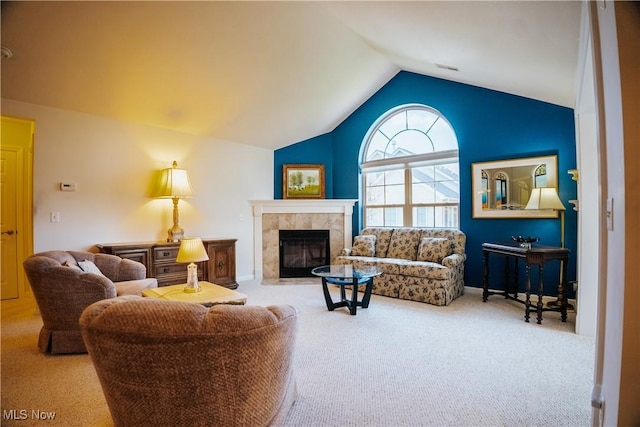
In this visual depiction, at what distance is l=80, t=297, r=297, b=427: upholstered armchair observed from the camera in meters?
1.12

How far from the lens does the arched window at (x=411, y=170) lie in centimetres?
498

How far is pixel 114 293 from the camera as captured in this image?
262 centimetres

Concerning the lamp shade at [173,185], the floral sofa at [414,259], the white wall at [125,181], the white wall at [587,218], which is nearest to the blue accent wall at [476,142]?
the floral sofa at [414,259]

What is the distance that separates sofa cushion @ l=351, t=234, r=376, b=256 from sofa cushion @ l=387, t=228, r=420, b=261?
0.88 feet

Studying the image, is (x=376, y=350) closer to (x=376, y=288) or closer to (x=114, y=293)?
(x=376, y=288)

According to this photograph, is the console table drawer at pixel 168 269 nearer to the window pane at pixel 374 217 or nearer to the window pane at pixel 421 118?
the window pane at pixel 374 217

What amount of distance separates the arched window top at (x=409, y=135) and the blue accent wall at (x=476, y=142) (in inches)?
5.6

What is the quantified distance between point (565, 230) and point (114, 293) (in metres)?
4.87

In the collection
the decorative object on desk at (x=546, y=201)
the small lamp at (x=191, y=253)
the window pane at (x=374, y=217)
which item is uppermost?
the decorative object on desk at (x=546, y=201)

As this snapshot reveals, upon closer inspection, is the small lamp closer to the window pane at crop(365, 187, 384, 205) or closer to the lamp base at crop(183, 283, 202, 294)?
the lamp base at crop(183, 283, 202, 294)

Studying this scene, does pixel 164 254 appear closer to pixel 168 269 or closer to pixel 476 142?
pixel 168 269

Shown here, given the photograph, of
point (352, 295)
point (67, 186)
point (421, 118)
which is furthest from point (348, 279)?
point (67, 186)

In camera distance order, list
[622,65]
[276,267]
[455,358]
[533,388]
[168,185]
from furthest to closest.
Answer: [276,267]
[168,185]
[455,358]
[533,388]
[622,65]

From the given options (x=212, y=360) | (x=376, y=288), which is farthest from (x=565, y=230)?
(x=212, y=360)
